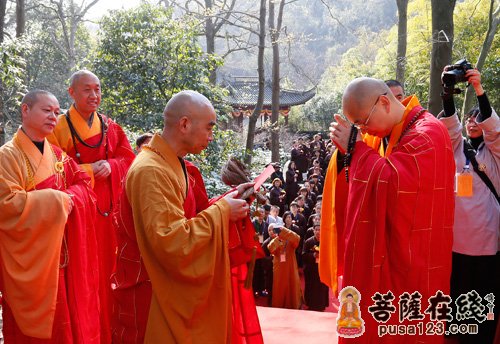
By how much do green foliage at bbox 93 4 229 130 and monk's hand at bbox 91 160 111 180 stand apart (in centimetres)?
408

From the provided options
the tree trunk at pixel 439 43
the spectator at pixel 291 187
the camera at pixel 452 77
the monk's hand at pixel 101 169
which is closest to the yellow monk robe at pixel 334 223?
the camera at pixel 452 77

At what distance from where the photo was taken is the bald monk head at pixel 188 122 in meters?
2.70

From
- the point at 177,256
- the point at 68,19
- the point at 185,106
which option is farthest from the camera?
the point at 68,19

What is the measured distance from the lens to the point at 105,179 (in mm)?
4395

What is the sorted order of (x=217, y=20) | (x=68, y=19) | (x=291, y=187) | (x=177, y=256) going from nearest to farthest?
(x=177, y=256) → (x=291, y=187) → (x=217, y=20) → (x=68, y=19)

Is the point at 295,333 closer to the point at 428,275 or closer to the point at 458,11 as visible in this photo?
the point at 428,275

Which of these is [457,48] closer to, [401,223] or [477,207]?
[477,207]

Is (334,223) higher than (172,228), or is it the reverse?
(172,228)

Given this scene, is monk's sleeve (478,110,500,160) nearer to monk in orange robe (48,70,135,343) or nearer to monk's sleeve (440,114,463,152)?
monk's sleeve (440,114,463,152)

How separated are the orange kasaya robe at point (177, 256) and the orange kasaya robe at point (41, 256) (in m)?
1.07

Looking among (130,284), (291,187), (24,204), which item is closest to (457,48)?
(291,187)

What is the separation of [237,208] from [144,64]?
20.2ft

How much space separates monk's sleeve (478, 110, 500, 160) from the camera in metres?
3.69

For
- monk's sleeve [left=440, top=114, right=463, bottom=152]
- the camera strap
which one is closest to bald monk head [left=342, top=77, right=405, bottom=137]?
monk's sleeve [left=440, top=114, right=463, bottom=152]
